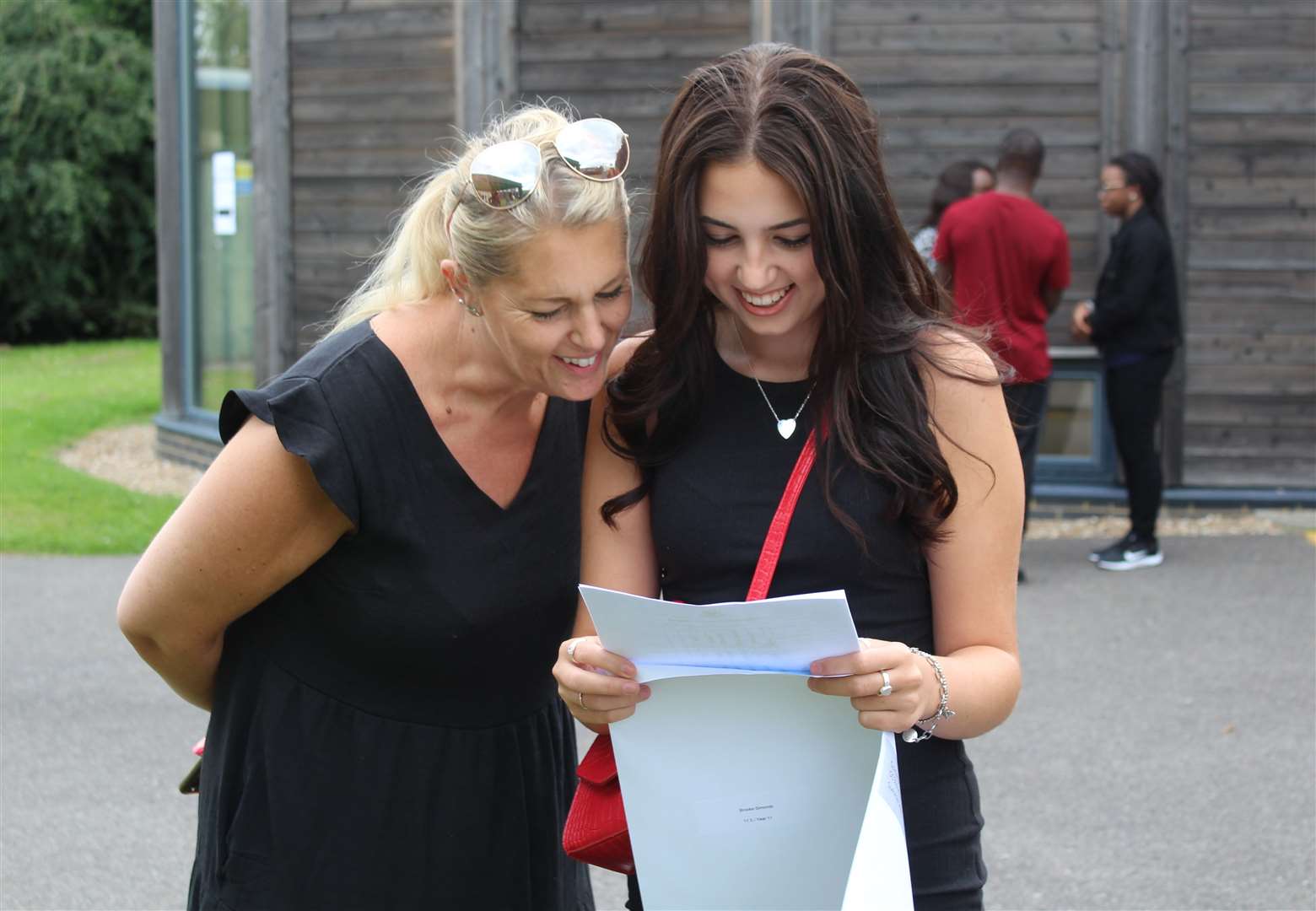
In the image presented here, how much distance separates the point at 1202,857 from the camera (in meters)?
4.59

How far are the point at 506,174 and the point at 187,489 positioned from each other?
868 cm

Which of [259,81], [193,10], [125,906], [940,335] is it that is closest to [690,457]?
[940,335]

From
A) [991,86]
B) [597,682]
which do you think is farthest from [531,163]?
[991,86]

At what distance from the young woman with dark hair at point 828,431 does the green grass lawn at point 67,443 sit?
23.1ft

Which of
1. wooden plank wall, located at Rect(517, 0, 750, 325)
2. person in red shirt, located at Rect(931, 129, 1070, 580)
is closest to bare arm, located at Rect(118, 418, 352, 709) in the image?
person in red shirt, located at Rect(931, 129, 1070, 580)

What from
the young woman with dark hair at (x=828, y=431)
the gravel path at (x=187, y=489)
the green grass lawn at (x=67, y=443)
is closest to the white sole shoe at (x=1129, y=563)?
the gravel path at (x=187, y=489)

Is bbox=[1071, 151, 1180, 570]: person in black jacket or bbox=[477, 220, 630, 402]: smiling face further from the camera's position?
bbox=[1071, 151, 1180, 570]: person in black jacket

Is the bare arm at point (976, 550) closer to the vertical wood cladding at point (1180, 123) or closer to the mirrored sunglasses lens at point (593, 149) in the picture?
the mirrored sunglasses lens at point (593, 149)

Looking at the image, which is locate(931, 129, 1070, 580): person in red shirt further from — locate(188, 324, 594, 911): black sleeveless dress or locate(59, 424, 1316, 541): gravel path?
locate(188, 324, 594, 911): black sleeveless dress

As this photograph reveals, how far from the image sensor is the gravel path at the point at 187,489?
29.5 ft

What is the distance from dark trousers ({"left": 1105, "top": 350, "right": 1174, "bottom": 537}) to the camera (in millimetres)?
8008

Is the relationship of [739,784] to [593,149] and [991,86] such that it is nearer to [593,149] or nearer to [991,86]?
[593,149]

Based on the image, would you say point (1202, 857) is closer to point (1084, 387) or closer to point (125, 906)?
point (125, 906)

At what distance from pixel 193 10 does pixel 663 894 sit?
35.4ft
